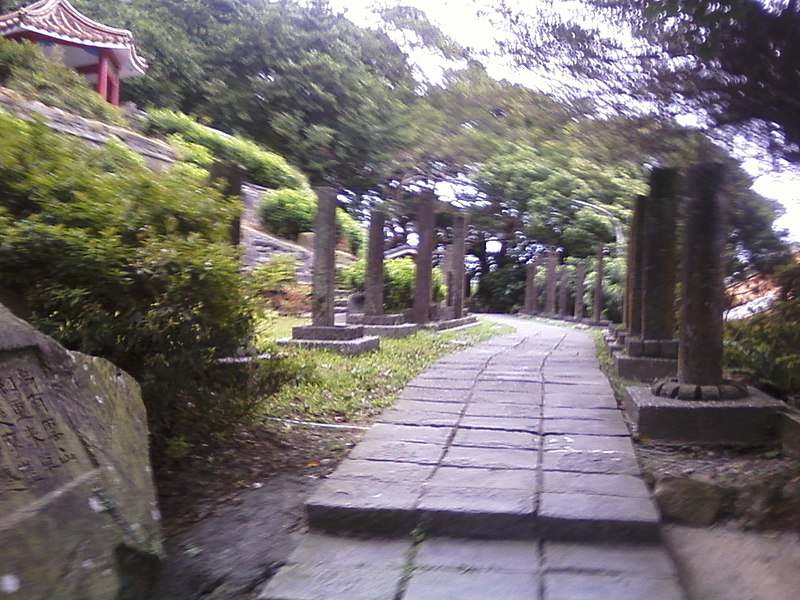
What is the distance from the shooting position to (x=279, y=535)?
310 centimetres

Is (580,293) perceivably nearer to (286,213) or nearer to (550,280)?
(550,280)

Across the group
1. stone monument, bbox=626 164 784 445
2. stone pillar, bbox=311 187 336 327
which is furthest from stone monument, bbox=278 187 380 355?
stone monument, bbox=626 164 784 445

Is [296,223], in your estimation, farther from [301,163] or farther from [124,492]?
[124,492]

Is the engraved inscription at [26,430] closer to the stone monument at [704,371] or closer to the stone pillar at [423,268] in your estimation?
the stone monument at [704,371]

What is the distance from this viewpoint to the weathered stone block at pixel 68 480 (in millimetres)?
2041

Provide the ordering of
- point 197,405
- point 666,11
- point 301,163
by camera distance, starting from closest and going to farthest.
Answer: point 666,11
point 197,405
point 301,163

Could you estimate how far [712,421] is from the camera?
4242 mm

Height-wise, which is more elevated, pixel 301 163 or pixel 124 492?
pixel 301 163

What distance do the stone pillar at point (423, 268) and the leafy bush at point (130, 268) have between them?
8.49 metres

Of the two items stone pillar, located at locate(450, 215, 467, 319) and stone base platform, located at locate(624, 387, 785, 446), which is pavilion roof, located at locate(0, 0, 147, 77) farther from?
stone base platform, located at locate(624, 387, 785, 446)

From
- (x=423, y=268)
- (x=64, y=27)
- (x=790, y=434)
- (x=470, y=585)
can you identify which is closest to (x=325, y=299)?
(x=423, y=268)

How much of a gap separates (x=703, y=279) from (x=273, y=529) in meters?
3.03

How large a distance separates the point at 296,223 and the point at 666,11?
52.8 ft

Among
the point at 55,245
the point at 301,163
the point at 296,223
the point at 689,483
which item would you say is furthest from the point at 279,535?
the point at 301,163
